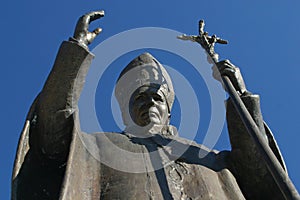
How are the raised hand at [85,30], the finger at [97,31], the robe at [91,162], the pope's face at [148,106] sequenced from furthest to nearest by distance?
the pope's face at [148,106] < the finger at [97,31] < the raised hand at [85,30] < the robe at [91,162]

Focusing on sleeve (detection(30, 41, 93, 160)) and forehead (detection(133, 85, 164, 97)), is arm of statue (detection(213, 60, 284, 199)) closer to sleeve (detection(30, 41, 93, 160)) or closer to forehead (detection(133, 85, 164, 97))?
forehead (detection(133, 85, 164, 97))

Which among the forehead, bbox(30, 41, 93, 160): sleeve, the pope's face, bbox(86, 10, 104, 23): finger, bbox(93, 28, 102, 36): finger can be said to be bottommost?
bbox(30, 41, 93, 160): sleeve

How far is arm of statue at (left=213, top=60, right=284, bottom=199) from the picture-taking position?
8812mm

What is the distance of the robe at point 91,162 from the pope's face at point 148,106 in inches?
34.6

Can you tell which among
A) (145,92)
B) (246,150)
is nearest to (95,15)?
(145,92)

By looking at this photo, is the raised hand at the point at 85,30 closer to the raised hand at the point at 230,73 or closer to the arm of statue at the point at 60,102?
the arm of statue at the point at 60,102

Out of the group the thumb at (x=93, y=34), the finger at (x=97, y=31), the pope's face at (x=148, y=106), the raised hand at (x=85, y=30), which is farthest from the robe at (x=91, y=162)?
the pope's face at (x=148, y=106)

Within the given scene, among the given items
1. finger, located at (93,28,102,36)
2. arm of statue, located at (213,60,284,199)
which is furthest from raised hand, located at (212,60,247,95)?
finger, located at (93,28,102,36)

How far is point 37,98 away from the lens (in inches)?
330

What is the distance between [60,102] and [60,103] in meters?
0.01

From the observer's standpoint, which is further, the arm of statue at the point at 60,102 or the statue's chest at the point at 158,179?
the arm of statue at the point at 60,102

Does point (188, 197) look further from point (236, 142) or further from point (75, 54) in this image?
point (75, 54)

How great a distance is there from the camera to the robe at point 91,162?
25.9 ft

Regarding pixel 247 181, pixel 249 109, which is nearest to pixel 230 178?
Result: pixel 247 181
